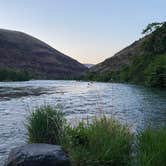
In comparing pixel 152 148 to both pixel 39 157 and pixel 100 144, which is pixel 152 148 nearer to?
pixel 100 144

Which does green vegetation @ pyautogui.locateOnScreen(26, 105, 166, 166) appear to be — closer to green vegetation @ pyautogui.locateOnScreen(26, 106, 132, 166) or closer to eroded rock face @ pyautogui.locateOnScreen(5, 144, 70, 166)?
green vegetation @ pyautogui.locateOnScreen(26, 106, 132, 166)

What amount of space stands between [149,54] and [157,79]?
28.0 meters

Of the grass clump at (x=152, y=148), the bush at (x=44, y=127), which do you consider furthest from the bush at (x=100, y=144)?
the bush at (x=44, y=127)

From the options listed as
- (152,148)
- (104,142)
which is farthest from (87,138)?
(152,148)

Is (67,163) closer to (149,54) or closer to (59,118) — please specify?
(59,118)

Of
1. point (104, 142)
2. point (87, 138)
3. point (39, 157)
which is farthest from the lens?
point (87, 138)

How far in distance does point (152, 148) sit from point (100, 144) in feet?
5.22

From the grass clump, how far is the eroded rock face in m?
2.07

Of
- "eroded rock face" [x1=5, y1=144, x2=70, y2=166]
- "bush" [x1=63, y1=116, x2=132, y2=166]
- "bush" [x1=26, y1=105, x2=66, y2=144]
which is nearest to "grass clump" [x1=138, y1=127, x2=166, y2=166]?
"bush" [x1=63, y1=116, x2=132, y2=166]

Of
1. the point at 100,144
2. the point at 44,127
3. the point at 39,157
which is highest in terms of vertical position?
the point at 44,127

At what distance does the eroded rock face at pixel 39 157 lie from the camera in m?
10.9

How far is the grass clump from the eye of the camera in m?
10.5

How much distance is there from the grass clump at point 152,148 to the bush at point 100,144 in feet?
1.78

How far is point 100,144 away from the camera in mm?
11883
